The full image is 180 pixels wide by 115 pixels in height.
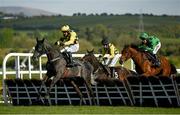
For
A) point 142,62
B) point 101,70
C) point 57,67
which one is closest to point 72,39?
point 57,67

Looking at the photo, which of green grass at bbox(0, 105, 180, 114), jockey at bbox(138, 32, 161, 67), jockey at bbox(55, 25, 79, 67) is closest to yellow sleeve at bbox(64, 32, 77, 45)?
jockey at bbox(55, 25, 79, 67)

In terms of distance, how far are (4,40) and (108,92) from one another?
4869 cm

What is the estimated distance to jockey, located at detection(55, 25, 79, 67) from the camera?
2111 cm

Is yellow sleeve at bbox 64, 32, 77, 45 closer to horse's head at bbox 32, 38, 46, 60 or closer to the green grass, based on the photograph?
horse's head at bbox 32, 38, 46, 60

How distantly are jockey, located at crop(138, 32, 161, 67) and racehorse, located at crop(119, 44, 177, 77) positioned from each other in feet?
0.58

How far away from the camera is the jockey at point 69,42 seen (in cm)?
2111

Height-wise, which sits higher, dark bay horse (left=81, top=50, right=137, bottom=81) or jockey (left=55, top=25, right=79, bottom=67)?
jockey (left=55, top=25, right=79, bottom=67)

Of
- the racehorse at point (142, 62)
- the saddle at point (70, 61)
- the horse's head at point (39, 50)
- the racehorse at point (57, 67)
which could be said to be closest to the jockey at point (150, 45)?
the racehorse at point (142, 62)

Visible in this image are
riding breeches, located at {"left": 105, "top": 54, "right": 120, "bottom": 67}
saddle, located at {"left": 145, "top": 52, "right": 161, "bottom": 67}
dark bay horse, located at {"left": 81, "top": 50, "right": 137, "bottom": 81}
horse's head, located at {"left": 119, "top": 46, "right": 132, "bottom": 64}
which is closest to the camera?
horse's head, located at {"left": 119, "top": 46, "right": 132, "bottom": 64}

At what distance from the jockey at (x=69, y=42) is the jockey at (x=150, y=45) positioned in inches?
77.2

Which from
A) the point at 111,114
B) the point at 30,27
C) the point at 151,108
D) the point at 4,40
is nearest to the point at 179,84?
the point at 151,108

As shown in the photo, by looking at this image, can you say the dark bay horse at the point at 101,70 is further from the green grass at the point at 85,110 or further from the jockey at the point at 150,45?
the green grass at the point at 85,110

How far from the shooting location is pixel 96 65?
71.4 ft

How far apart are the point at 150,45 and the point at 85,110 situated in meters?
5.46
